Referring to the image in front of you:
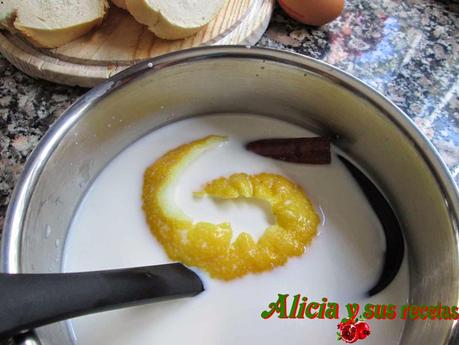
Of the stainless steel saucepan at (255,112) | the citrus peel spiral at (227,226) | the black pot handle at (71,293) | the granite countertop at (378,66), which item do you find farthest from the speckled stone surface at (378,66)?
the black pot handle at (71,293)

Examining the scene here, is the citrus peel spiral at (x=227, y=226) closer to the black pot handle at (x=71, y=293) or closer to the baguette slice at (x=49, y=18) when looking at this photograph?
the black pot handle at (x=71, y=293)

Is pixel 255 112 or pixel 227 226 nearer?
pixel 227 226

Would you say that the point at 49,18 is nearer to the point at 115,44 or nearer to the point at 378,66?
the point at 115,44

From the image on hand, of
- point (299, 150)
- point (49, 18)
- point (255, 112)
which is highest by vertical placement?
point (49, 18)

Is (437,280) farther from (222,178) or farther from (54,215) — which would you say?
(54,215)

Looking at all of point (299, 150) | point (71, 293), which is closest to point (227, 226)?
point (299, 150)

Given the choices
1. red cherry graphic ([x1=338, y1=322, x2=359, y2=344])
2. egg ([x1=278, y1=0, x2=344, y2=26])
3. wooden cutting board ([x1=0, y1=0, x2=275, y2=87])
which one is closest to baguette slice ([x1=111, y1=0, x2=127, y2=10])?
wooden cutting board ([x1=0, y1=0, x2=275, y2=87])
